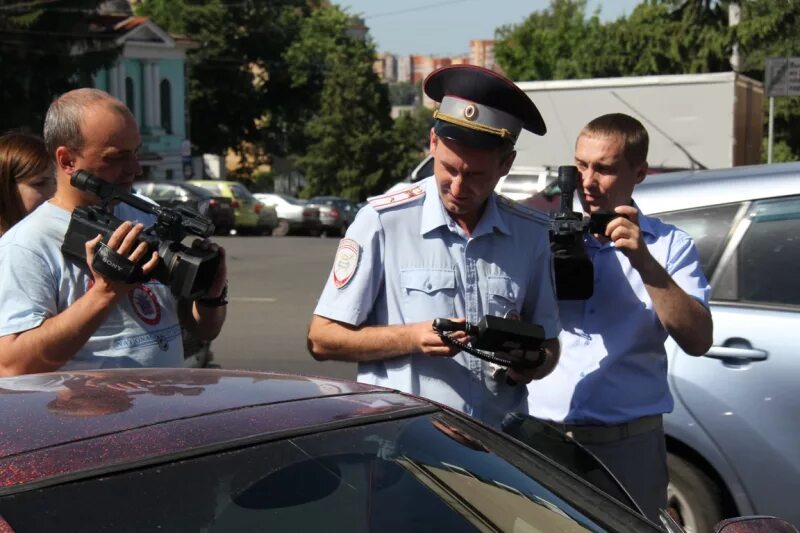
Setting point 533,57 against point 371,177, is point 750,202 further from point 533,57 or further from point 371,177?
point 533,57

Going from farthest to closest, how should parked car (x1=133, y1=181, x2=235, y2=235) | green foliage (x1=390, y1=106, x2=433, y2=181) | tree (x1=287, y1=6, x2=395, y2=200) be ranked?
1. green foliage (x1=390, y1=106, x2=433, y2=181)
2. tree (x1=287, y1=6, x2=395, y2=200)
3. parked car (x1=133, y1=181, x2=235, y2=235)

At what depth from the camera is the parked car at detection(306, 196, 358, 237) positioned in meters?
37.4

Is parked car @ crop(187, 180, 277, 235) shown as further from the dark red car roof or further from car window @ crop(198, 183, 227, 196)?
the dark red car roof

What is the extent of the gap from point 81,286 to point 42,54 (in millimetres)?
38790

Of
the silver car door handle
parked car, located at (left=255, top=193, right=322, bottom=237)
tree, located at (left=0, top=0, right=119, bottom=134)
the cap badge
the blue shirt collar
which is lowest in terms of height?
parked car, located at (left=255, top=193, right=322, bottom=237)

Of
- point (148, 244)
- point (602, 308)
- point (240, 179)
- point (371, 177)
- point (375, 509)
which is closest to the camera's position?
point (375, 509)

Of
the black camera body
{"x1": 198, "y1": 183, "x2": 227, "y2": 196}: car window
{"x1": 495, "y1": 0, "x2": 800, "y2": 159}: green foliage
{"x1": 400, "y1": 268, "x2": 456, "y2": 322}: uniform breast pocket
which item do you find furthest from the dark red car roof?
{"x1": 198, "y1": 183, "x2": 227, "y2": 196}: car window

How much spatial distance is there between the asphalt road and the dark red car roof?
6.26 m

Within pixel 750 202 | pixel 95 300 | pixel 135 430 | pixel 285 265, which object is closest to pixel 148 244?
pixel 95 300

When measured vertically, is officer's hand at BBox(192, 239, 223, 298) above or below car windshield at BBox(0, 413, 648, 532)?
above

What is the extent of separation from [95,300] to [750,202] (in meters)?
2.58

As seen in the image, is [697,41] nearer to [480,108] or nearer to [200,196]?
[200,196]

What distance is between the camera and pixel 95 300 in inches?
119

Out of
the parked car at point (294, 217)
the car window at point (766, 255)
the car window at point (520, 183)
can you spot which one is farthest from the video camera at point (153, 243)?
the parked car at point (294, 217)
